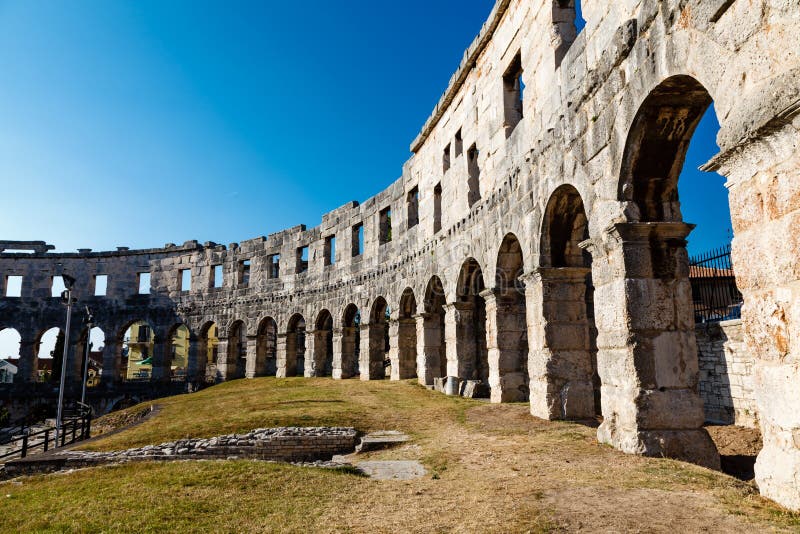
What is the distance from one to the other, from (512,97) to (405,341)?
8811 millimetres

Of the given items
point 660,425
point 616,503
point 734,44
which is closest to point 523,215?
point 660,425

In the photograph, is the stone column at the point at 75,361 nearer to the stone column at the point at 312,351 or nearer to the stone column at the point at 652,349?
the stone column at the point at 312,351

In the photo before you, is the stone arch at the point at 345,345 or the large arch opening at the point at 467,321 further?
the stone arch at the point at 345,345

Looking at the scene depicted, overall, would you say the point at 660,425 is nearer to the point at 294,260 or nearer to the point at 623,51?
the point at 623,51

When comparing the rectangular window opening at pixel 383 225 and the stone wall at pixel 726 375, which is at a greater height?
the rectangular window opening at pixel 383 225

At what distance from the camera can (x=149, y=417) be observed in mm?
13328

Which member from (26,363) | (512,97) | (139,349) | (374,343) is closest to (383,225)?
(374,343)

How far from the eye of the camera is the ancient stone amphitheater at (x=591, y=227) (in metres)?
4.06

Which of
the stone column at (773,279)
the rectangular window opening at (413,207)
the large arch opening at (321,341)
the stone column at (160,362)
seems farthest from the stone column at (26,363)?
the stone column at (773,279)

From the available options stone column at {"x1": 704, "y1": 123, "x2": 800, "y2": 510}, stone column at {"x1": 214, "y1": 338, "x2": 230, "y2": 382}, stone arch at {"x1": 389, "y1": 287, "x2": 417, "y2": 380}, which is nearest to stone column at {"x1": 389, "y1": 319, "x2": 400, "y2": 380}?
stone arch at {"x1": 389, "y1": 287, "x2": 417, "y2": 380}

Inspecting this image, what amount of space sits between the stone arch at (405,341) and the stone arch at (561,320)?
8.54 metres

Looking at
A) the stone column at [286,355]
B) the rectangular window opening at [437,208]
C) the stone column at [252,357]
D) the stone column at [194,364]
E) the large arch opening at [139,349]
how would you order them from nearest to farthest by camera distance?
the rectangular window opening at [437,208] → the stone column at [286,355] → the stone column at [252,357] → the stone column at [194,364] → the large arch opening at [139,349]

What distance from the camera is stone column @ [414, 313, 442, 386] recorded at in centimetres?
1562

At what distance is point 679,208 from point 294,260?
1963 cm
